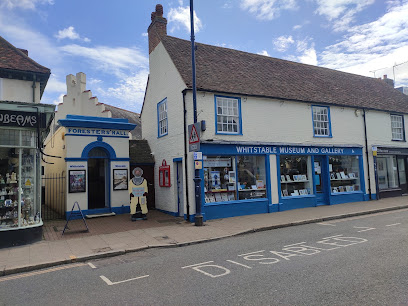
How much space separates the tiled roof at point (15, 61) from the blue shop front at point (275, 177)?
784cm

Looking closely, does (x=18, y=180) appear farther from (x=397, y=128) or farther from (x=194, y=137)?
(x=397, y=128)

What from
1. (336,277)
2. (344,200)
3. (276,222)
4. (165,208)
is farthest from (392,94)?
(336,277)

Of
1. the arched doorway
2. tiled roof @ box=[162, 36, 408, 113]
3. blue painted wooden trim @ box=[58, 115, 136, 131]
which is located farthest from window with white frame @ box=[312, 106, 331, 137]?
the arched doorway

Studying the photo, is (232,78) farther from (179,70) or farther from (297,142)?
(297,142)

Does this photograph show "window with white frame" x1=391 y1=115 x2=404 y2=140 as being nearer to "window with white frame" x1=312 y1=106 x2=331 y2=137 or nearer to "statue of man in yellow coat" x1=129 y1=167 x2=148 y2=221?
"window with white frame" x1=312 y1=106 x2=331 y2=137

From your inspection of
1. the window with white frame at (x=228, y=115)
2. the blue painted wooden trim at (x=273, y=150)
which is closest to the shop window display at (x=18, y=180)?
the blue painted wooden trim at (x=273, y=150)

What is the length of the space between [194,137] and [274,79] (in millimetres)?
6911

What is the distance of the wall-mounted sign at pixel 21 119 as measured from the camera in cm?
870

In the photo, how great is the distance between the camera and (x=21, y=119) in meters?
8.95

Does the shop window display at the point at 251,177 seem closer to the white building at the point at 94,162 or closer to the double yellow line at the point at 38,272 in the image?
the white building at the point at 94,162

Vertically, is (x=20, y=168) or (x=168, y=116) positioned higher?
(x=168, y=116)

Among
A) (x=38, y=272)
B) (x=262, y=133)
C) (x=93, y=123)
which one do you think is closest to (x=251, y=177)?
(x=262, y=133)

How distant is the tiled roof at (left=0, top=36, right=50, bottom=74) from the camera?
12398 millimetres

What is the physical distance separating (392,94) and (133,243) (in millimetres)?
19735
